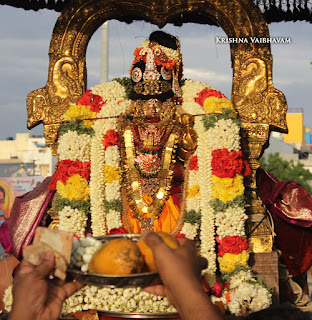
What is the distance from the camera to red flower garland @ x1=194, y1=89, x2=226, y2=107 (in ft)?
21.6

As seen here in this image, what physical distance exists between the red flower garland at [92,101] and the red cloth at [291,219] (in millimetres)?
2447

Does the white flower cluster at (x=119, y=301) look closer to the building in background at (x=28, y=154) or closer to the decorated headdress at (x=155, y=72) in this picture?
the decorated headdress at (x=155, y=72)

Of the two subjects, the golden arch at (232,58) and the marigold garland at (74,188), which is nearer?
the marigold garland at (74,188)

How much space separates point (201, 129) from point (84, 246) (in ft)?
14.0

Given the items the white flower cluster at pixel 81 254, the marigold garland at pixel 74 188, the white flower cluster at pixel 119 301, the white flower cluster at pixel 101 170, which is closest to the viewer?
the white flower cluster at pixel 81 254

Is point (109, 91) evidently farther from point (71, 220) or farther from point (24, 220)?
point (24, 220)

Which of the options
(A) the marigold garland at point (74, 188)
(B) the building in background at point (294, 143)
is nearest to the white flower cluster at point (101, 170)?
(A) the marigold garland at point (74, 188)

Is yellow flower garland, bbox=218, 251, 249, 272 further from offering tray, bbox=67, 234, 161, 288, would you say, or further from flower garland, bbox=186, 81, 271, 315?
offering tray, bbox=67, 234, 161, 288

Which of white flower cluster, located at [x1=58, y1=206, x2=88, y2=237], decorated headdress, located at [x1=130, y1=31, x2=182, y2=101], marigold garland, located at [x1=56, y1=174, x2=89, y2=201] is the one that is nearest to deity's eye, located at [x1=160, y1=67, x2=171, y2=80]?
decorated headdress, located at [x1=130, y1=31, x2=182, y2=101]

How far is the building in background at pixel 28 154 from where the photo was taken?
34431mm

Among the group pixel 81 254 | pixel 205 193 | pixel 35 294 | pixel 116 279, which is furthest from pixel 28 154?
pixel 35 294

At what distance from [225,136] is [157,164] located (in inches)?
36.3

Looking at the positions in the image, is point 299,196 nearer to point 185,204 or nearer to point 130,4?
point 185,204

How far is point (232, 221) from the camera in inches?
234
